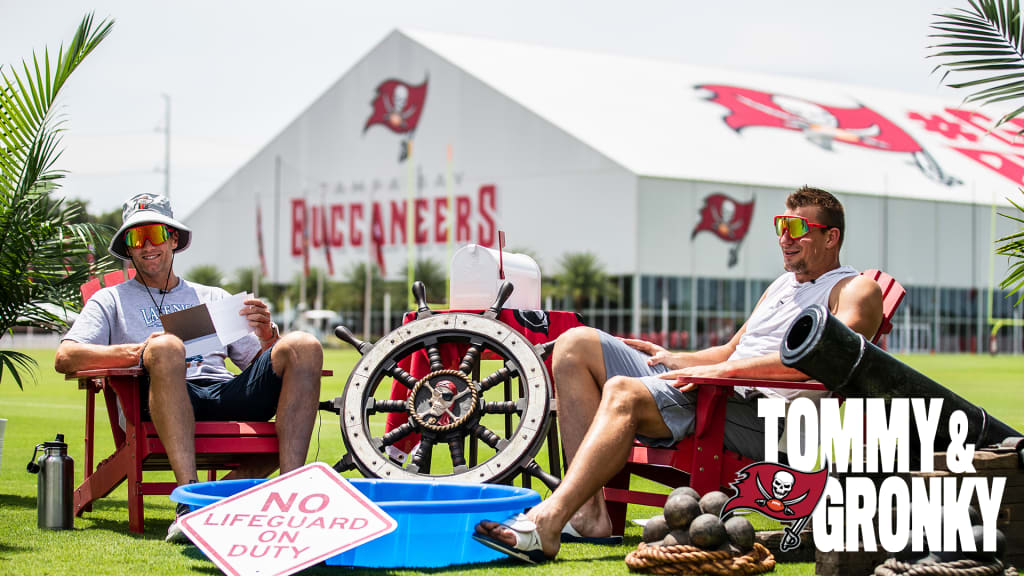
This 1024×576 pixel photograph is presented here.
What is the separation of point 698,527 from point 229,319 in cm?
233

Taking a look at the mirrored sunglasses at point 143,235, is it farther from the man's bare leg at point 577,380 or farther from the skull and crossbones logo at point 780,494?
the skull and crossbones logo at point 780,494

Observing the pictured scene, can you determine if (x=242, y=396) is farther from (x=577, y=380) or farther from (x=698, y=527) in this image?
(x=698, y=527)

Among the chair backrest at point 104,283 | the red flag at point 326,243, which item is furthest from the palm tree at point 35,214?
the red flag at point 326,243

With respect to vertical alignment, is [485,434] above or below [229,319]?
below

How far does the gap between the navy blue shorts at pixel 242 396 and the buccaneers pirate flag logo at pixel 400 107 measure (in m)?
55.7

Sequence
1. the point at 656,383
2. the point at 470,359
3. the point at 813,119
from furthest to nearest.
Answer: the point at 813,119
the point at 470,359
the point at 656,383

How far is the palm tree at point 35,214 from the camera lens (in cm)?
642

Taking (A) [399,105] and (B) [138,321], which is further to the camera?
(A) [399,105]

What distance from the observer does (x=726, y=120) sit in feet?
187

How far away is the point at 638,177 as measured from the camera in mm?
50906

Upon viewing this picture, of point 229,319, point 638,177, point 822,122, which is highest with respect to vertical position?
point 822,122

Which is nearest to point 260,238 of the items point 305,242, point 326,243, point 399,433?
point 305,242

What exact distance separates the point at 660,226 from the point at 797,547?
160ft

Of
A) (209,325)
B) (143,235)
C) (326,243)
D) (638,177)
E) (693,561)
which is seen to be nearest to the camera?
(693,561)
